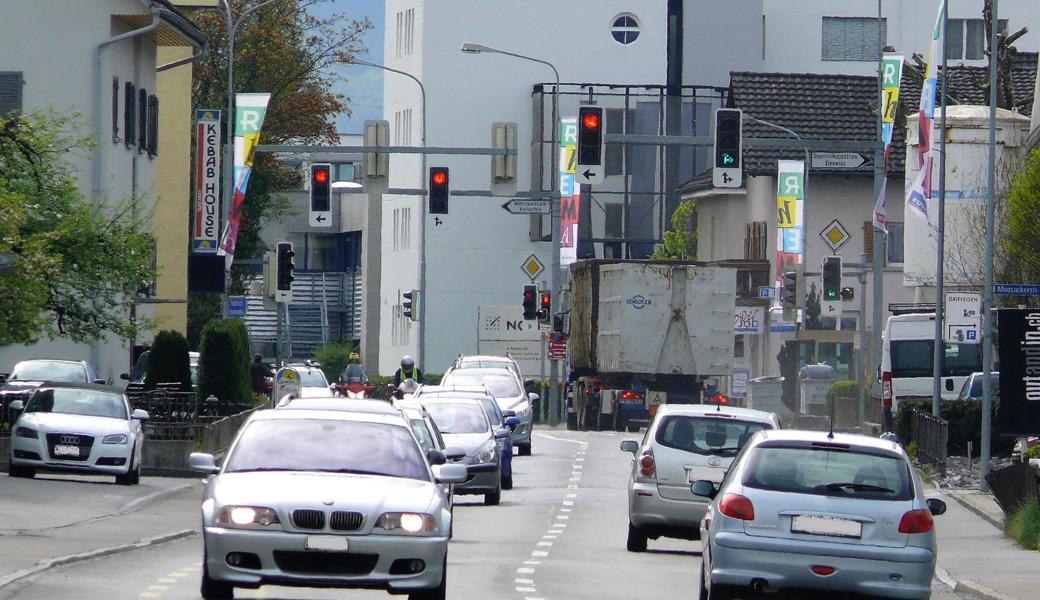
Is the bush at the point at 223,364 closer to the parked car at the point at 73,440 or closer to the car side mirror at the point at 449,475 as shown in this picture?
the parked car at the point at 73,440

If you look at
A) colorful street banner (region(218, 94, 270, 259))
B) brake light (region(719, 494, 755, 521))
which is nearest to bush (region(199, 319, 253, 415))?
colorful street banner (region(218, 94, 270, 259))

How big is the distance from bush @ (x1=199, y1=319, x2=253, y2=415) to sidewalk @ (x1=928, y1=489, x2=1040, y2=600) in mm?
13387

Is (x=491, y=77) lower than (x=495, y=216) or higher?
higher

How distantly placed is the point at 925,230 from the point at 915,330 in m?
14.7

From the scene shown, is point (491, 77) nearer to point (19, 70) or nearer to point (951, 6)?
point (951, 6)

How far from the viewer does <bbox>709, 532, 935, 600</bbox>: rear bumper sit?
14773 mm

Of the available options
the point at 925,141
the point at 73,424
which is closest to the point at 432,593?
the point at 73,424

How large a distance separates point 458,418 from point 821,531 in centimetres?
1548

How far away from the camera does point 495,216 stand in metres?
94.3

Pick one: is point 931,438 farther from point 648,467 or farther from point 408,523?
point 408,523

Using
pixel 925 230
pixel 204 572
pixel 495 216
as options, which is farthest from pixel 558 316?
pixel 204 572

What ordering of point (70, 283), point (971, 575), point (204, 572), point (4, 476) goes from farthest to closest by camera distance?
point (70, 283) → point (4, 476) → point (971, 575) → point (204, 572)

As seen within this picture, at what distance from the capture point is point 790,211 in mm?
57719

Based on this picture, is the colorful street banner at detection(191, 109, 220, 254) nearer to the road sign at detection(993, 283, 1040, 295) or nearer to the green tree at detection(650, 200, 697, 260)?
the road sign at detection(993, 283, 1040, 295)
